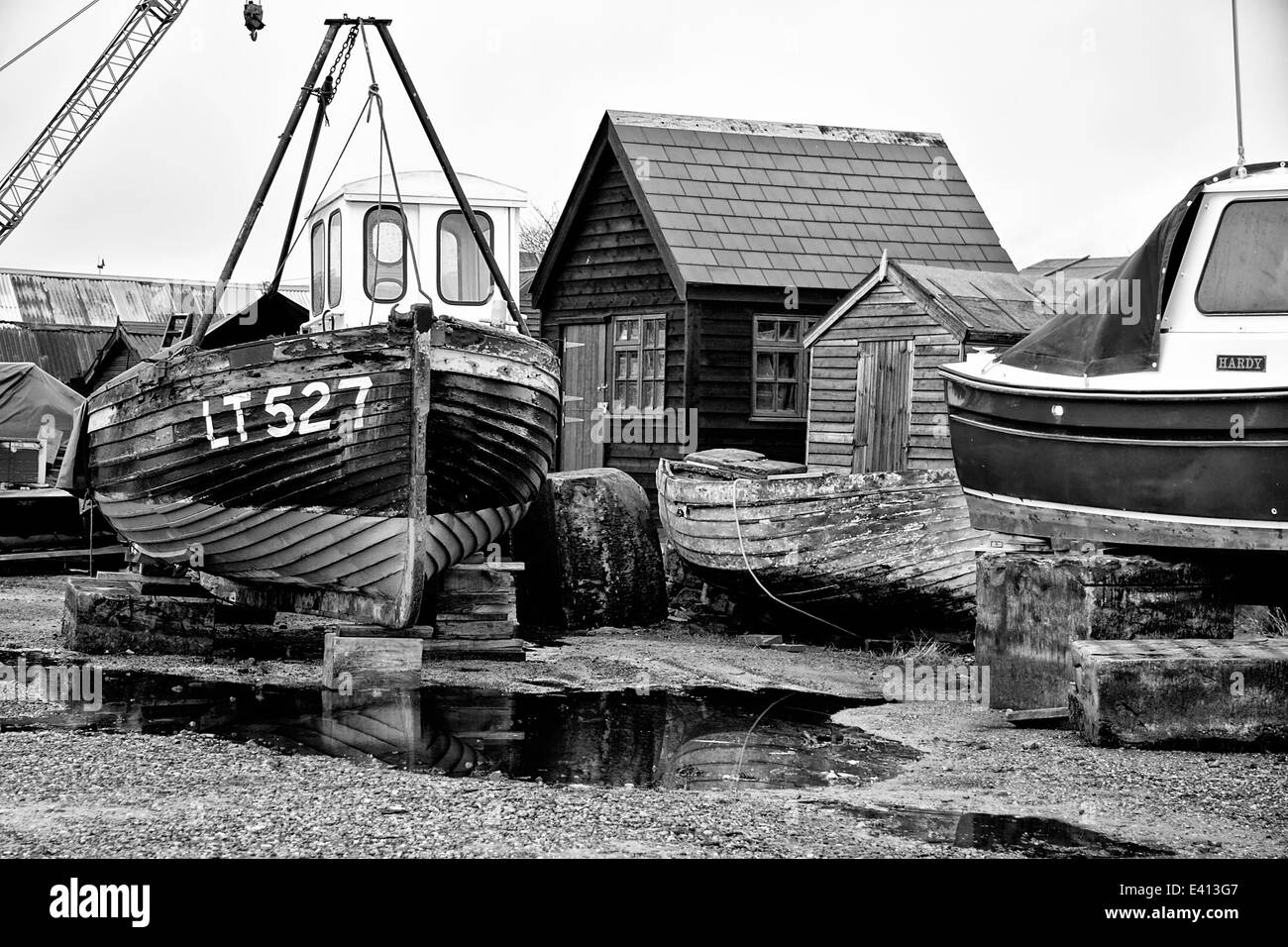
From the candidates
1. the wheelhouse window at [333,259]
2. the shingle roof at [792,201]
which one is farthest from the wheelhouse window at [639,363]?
the wheelhouse window at [333,259]

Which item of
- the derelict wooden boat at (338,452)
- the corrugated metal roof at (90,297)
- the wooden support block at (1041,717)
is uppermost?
the corrugated metal roof at (90,297)

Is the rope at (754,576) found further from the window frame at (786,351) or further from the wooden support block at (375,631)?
the window frame at (786,351)

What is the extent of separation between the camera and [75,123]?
3991cm

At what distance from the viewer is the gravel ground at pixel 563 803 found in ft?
17.5

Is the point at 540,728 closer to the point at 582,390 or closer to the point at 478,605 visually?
the point at 478,605

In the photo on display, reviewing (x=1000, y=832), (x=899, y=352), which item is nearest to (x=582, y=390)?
(x=899, y=352)

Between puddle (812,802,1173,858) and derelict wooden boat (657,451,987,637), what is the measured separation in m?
5.57

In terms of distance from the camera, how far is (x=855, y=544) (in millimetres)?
11680

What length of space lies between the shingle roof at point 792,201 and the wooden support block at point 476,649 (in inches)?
257

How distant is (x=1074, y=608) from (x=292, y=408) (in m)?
4.93

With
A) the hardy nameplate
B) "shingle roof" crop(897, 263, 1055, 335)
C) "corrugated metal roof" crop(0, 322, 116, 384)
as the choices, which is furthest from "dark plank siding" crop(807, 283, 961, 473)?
"corrugated metal roof" crop(0, 322, 116, 384)

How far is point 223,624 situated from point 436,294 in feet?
9.93

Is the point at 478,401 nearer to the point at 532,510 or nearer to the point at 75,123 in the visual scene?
the point at 532,510
